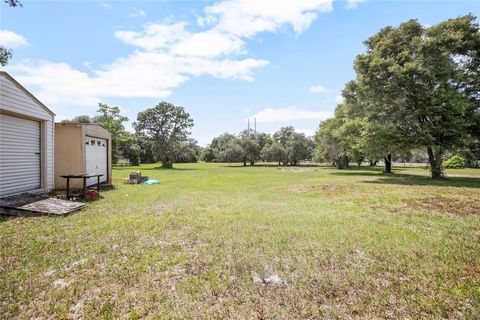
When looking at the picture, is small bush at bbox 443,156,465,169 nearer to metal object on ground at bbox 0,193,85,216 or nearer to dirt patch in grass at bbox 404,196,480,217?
dirt patch in grass at bbox 404,196,480,217

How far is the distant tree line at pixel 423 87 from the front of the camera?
16.4 m

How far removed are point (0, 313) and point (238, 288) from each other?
2709mm

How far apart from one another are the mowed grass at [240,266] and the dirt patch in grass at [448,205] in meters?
0.72

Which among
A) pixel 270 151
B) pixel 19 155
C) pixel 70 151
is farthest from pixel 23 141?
pixel 270 151

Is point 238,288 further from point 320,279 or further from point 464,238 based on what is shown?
point 464,238

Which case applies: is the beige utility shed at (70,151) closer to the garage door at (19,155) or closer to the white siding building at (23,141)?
the white siding building at (23,141)

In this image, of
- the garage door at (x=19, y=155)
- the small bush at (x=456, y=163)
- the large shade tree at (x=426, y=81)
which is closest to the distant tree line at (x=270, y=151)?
the small bush at (x=456, y=163)

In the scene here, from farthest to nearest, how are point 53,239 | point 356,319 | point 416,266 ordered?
point 53,239, point 416,266, point 356,319

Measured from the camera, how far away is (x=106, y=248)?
15.5 ft

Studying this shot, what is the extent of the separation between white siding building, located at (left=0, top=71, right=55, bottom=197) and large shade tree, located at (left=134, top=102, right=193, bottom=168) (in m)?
32.4

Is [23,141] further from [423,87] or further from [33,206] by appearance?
[423,87]

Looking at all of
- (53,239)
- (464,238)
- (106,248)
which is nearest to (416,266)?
(464,238)

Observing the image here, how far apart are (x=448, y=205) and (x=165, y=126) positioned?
40.7 m

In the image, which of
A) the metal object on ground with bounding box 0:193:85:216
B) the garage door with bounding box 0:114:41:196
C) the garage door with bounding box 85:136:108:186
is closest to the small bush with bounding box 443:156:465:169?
the garage door with bounding box 85:136:108:186
